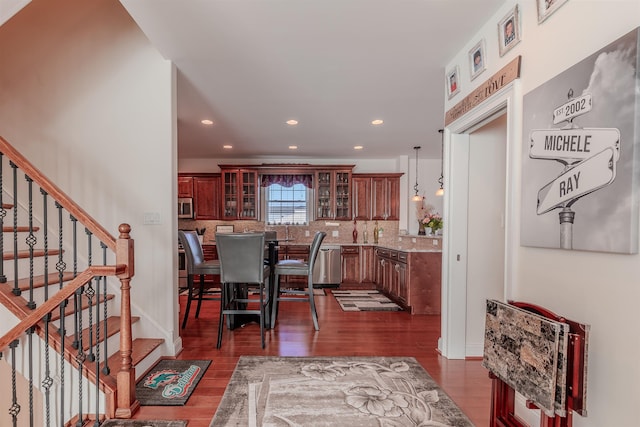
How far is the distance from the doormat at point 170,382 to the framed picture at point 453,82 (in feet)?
10.6

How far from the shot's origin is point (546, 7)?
5.48 ft

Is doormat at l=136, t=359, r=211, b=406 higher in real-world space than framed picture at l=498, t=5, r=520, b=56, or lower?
lower

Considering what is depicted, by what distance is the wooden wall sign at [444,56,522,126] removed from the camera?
1.93 metres

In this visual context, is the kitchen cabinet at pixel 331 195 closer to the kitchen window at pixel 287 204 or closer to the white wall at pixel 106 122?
the kitchen window at pixel 287 204

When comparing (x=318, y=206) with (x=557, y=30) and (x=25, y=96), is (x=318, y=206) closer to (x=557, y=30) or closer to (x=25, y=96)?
(x=25, y=96)

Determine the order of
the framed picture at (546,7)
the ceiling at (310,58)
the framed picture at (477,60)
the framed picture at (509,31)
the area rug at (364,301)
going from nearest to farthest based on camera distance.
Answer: the framed picture at (546,7)
the framed picture at (509,31)
the ceiling at (310,58)
the framed picture at (477,60)
the area rug at (364,301)

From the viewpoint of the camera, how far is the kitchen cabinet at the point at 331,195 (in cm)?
653

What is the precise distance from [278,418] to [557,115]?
90.7 inches

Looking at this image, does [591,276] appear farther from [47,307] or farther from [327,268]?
[327,268]

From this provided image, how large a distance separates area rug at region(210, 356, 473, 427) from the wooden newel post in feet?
1.96

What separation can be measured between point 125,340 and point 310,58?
2564mm

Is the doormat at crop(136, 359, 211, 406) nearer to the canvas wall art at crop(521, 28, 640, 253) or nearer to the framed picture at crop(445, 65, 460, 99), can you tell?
the canvas wall art at crop(521, 28, 640, 253)

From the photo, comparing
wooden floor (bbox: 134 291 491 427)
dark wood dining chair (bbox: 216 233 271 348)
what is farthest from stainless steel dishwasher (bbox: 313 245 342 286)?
dark wood dining chair (bbox: 216 233 271 348)

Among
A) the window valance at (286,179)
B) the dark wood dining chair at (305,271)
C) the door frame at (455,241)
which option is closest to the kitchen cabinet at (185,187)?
the window valance at (286,179)
